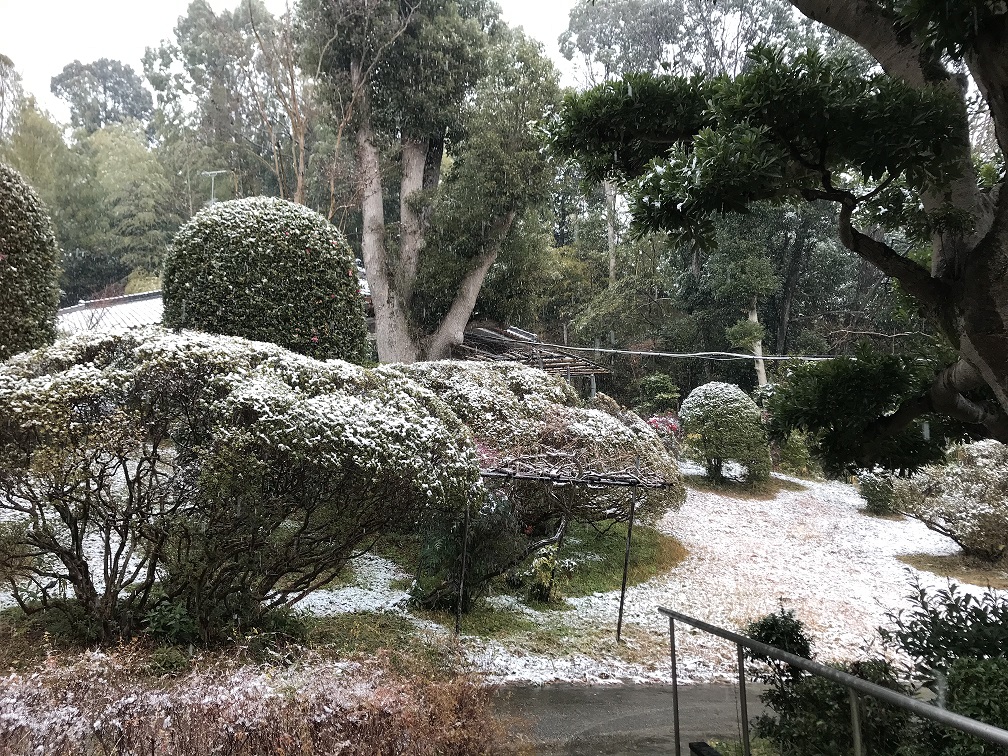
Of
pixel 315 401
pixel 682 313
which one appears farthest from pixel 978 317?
pixel 682 313

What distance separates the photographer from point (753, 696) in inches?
193

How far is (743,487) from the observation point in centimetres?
1275

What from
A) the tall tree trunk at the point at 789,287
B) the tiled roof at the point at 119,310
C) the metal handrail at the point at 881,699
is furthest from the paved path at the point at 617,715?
the tall tree trunk at the point at 789,287

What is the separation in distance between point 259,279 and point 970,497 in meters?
8.78

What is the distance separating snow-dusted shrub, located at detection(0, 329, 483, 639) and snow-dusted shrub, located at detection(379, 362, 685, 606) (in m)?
1.61

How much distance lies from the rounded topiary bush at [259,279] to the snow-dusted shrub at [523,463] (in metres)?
0.97

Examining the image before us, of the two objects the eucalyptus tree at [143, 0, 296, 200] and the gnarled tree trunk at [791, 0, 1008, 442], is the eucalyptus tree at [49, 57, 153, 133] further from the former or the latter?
the gnarled tree trunk at [791, 0, 1008, 442]

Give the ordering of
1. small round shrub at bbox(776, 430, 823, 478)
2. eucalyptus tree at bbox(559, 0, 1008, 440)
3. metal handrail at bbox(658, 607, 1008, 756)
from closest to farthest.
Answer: metal handrail at bbox(658, 607, 1008, 756) < eucalyptus tree at bbox(559, 0, 1008, 440) < small round shrub at bbox(776, 430, 823, 478)

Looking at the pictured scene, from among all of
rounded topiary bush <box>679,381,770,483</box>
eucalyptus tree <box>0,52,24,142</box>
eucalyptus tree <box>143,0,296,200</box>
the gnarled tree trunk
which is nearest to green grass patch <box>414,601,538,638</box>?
the gnarled tree trunk

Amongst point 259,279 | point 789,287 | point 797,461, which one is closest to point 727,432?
point 797,461

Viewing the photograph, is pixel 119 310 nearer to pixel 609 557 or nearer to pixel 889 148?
pixel 609 557

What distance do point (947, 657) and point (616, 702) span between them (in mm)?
2215

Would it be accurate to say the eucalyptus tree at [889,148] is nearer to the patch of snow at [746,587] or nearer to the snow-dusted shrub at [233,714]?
the snow-dusted shrub at [233,714]

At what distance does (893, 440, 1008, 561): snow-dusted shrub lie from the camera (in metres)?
8.35
